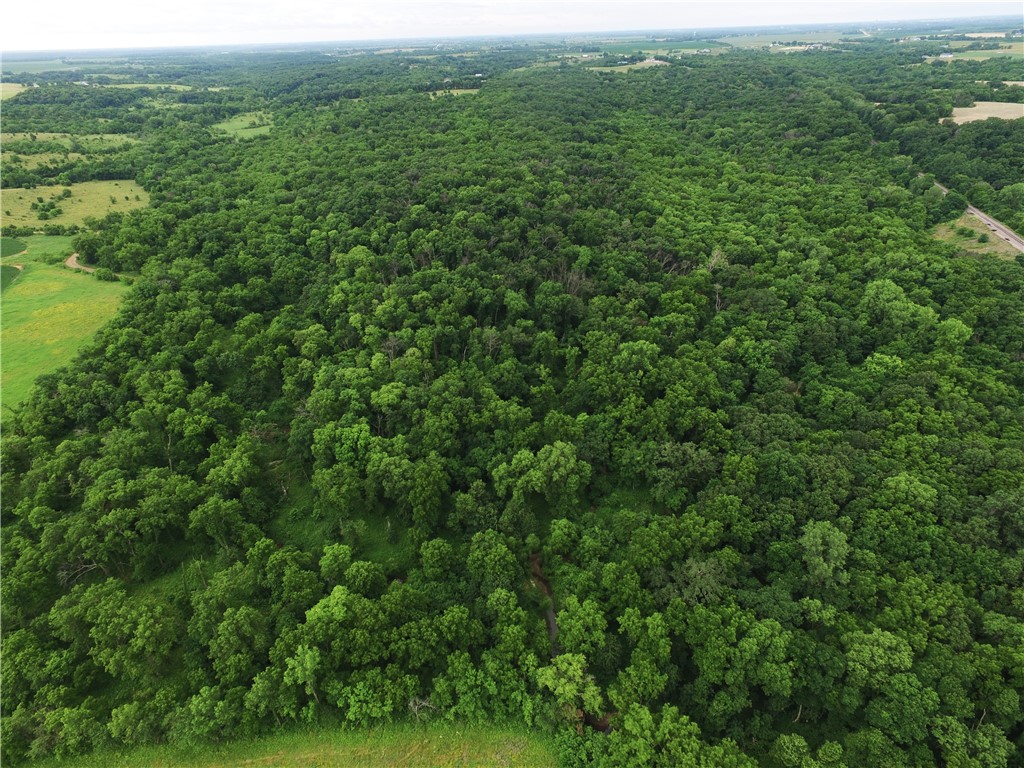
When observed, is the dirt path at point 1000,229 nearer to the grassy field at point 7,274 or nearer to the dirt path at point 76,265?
the dirt path at point 76,265

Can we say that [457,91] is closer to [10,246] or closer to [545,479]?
[10,246]

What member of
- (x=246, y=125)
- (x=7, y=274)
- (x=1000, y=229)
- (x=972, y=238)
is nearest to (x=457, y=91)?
(x=246, y=125)

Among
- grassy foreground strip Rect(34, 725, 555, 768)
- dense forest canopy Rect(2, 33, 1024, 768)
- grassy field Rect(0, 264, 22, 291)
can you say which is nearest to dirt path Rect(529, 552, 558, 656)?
dense forest canopy Rect(2, 33, 1024, 768)

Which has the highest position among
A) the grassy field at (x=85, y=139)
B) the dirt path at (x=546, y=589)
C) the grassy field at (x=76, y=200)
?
the grassy field at (x=85, y=139)

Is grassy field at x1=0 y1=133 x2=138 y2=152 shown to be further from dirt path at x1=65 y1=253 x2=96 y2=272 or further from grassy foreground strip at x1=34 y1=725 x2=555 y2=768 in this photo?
grassy foreground strip at x1=34 y1=725 x2=555 y2=768

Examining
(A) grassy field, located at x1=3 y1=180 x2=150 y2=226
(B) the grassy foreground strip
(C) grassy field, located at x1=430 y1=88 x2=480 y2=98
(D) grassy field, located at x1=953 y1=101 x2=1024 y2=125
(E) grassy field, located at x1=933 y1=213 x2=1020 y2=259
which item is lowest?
(B) the grassy foreground strip

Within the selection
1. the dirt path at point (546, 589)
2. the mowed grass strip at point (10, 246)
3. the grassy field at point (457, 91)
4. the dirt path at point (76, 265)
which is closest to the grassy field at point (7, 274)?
the mowed grass strip at point (10, 246)
